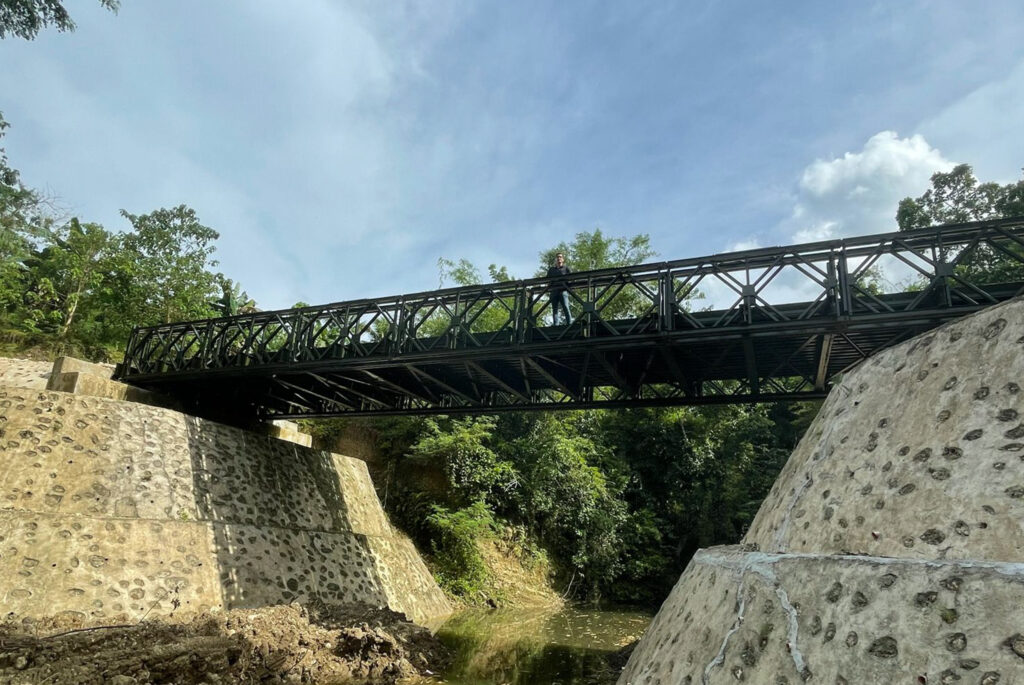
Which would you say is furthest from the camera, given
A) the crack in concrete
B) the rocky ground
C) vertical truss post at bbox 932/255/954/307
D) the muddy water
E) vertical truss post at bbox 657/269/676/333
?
vertical truss post at bbox 657/269/676/333

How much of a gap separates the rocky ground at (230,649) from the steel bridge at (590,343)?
4.95 metres

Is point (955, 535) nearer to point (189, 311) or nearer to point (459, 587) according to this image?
point (459, 587)

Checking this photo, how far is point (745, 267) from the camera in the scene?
9.72 meters

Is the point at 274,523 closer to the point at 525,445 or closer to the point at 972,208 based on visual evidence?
the point at 525,445

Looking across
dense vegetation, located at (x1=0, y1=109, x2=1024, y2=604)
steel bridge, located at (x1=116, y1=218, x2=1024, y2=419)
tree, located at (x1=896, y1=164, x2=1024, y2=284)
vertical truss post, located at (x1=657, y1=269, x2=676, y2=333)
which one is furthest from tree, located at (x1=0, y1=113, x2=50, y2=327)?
tree, located at (x1=896, y1=164, x2=1024, y2=284)

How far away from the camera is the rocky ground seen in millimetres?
6672

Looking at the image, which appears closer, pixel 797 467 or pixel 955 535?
pixel 955 535

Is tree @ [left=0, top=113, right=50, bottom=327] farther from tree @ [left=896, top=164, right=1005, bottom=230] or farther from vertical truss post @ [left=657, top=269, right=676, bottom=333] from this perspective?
tree @ [left=896, top=164, right=1005, bottom=230]

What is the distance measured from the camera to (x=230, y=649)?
7.85m

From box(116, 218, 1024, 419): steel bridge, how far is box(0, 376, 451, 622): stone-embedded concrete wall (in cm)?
196

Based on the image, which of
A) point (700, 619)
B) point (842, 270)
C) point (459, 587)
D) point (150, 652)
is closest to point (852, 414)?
point (700, 619)

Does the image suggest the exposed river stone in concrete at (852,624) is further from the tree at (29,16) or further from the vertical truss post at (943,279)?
the tree at (29,16)

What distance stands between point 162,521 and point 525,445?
541 inches

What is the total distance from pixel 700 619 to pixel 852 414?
8.28ft
